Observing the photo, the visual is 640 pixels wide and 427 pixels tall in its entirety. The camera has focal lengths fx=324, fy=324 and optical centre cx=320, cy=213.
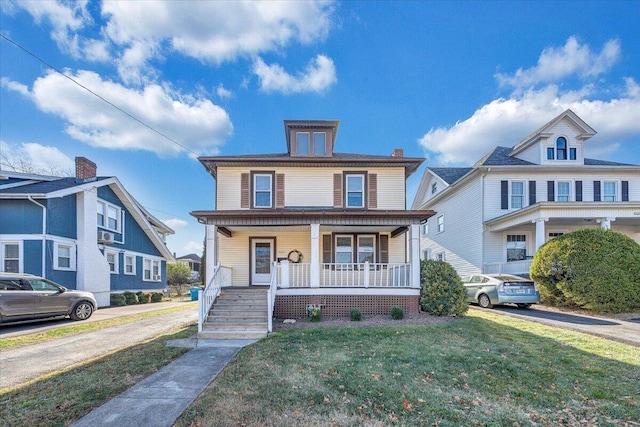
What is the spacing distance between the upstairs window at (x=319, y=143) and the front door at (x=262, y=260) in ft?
13.8

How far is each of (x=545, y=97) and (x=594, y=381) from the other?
16.4 meters

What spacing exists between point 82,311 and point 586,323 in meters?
16.6

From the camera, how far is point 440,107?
1784 cm

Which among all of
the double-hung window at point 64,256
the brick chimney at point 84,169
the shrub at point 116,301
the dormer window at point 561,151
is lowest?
the shrub at point 116,301

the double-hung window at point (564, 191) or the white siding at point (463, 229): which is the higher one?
the double-hung window at point (564, 191)

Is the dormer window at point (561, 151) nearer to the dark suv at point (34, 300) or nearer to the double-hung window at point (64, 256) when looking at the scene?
the dark suv at point (34, 300)

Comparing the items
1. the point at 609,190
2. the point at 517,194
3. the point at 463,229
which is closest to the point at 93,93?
the point at 463,229

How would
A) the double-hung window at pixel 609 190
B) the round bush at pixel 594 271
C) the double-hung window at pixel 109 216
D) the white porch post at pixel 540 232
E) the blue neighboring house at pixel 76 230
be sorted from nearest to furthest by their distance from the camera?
the round bush at pixel 594 271
the blue neighboring house at pixel 76 230
the white porch post at pixel 540 232
the double-hung window at pixel 109 216
the double-hung window at pixel 609 190

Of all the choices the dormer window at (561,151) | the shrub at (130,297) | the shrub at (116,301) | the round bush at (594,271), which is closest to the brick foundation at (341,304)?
the round bush at (594,271)

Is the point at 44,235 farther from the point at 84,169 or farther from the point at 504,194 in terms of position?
the point at 504,194

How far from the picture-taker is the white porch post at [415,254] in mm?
10742

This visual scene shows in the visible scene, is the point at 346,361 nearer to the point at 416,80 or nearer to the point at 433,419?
the point at 433,419

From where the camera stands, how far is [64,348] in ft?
24.3

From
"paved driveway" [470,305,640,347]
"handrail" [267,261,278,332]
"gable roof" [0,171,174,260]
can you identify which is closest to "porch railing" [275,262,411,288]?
"handrail" [267,261,278,332]
